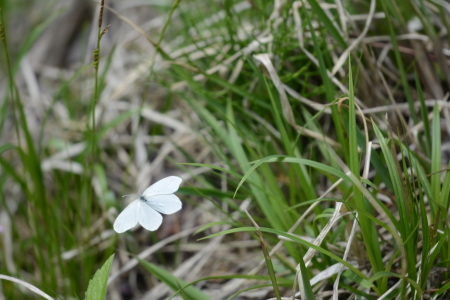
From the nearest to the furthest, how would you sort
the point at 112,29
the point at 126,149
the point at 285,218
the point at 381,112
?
the point at 285,218 < the point at 381,112 < the point at 126,149 < the point at 112,29

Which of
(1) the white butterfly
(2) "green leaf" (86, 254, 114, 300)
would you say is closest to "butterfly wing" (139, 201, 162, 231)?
(1) the white butterfly

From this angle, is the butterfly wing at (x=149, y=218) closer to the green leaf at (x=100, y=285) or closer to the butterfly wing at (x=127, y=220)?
the butterfly wing at (x=127, y=220)

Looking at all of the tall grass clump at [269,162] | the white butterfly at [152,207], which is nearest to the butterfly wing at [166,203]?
the white butterfly at [152,207]

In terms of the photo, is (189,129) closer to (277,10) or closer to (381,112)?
(277,10)

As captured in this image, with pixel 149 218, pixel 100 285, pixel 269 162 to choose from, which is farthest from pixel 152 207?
pixel 269 162

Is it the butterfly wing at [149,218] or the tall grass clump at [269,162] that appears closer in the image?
the butterfly wing at [149,218]

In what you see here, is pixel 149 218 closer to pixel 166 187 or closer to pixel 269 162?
pixel 166 187

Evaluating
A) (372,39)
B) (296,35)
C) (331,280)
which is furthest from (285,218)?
(372,39)

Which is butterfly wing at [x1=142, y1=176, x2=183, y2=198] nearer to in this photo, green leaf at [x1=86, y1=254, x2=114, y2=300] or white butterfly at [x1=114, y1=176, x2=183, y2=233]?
white butterfly at [x1=114, y1=176, x2=183, y2=233]
